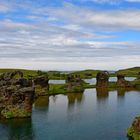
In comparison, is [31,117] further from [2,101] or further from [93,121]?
[93,121]

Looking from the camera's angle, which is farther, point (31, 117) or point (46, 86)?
point (46, 86)

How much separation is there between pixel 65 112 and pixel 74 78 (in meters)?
66.6

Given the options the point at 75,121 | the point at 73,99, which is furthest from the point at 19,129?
the point at 73,99

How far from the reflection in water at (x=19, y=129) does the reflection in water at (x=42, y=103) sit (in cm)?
2139

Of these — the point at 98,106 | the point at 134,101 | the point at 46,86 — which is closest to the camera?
the point at 98,106

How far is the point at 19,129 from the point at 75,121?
14105mm

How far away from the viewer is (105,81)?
180 m

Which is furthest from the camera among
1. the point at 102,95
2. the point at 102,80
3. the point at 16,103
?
the point at 102,80

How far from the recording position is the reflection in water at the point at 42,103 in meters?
112

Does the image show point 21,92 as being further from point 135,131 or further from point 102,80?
point 102,80

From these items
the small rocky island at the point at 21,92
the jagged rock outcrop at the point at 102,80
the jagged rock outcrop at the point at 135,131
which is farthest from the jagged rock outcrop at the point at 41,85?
the jagged rock outcrop at the point at 135,131

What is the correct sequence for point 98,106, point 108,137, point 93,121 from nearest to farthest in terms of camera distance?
point 108,137
point 93,121
point 98,106

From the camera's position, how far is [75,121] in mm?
85812

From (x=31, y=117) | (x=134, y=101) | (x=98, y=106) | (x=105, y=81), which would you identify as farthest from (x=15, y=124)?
(x=105, y=81)
